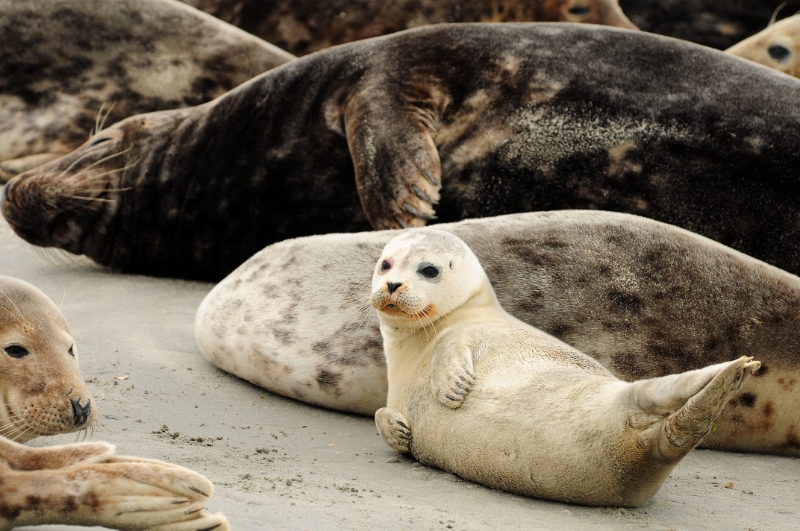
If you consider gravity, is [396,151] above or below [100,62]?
above

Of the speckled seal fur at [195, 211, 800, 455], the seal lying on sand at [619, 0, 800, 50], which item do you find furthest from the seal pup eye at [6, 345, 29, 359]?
the seal lying on sand at [619, 0, 800, 50]

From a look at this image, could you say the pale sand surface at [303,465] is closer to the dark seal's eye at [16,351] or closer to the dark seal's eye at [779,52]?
the dark seal's eye at [16,351]

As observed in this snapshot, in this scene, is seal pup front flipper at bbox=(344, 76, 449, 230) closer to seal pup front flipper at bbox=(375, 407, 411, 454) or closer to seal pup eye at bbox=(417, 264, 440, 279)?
seal pup eye at bbox=(417, 264, 440, 279)

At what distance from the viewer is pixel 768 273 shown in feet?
10.9

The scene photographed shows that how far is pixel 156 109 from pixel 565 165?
2.72 metres

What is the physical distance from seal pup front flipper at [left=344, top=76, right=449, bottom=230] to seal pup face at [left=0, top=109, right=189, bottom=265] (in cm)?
123

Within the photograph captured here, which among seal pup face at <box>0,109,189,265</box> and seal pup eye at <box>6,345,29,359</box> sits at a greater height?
seal pup eye at <box>6,345,29,359</box>

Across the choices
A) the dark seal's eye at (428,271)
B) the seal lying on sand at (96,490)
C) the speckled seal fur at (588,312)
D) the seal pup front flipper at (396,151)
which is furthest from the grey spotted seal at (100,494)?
the seal pup front flipper at (396,151)

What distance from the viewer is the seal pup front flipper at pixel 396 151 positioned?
425cm

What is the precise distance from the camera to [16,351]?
94.0 inches

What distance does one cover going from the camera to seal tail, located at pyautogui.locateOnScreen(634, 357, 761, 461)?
2.10m

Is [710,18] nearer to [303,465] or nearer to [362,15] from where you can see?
[362,15]

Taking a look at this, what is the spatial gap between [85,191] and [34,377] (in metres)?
3.00

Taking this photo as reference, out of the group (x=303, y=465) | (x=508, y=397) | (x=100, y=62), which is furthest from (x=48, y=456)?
(x=100, y=62)
